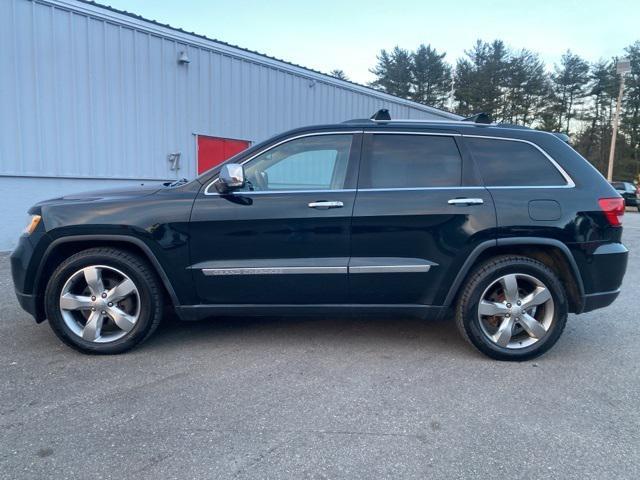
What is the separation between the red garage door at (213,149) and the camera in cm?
1084

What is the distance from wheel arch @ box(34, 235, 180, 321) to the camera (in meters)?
3.44

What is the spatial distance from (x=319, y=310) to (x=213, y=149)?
8.44 m

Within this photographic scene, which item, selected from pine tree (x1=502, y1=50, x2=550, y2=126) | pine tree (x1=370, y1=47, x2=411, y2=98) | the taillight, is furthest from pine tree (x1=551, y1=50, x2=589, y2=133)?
the taillight

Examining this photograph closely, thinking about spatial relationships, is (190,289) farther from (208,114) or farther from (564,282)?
(208,114)

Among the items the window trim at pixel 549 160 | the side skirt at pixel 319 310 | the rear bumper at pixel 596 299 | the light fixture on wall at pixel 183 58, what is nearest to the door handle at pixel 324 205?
the side skirt at pixel 319 310

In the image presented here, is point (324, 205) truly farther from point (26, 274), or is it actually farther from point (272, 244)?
point (26, 274)

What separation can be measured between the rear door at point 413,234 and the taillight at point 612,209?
88cm

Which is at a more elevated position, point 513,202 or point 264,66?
point 264,66

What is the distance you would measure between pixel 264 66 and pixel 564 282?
10022mm

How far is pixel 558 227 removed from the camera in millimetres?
3445

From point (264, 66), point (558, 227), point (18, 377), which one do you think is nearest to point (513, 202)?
point (558, 227)

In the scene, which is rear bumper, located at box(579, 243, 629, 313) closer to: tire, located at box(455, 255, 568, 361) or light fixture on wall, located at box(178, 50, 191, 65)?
tire, located at box(455, 255, 568, 361)

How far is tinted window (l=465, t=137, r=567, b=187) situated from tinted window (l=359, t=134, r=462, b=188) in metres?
0.19

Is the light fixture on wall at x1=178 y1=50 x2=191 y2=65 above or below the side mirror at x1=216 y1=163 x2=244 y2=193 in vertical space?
above
